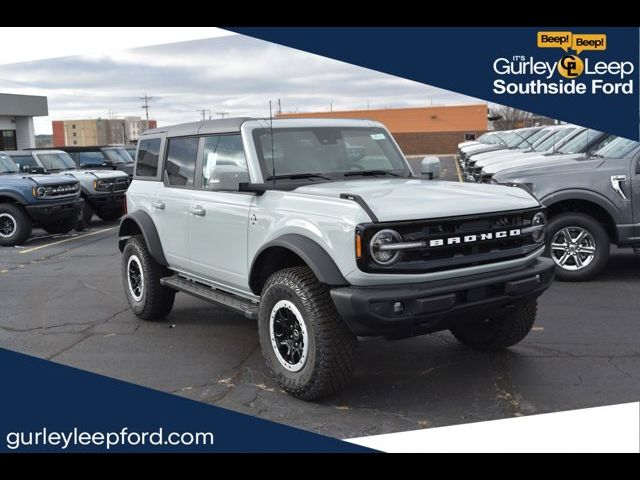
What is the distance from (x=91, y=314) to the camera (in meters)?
7.30

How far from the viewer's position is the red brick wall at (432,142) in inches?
2106

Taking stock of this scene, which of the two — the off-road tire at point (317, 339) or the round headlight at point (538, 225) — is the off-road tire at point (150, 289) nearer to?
the off-road tire at point (317, 339)

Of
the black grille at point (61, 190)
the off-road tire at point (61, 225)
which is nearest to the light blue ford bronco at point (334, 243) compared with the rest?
→ the black grille at point (61, 190)

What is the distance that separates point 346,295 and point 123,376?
2.12 metres

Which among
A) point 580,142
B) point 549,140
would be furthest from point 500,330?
point 549,140

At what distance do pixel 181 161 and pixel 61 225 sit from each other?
8486mm

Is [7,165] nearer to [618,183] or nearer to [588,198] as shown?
[588,198]

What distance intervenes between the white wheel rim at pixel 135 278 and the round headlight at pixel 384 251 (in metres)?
3.37

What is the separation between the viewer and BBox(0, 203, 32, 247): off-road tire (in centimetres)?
1298

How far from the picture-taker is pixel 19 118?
1774 inches

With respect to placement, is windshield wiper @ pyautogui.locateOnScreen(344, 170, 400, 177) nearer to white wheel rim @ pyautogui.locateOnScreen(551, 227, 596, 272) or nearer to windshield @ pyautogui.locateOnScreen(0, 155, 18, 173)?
white wheel rim @ pyautogui.locateOnScreen(551, 227, 596, 272)

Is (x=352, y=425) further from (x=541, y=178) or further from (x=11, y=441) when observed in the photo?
(x=541, y=178)

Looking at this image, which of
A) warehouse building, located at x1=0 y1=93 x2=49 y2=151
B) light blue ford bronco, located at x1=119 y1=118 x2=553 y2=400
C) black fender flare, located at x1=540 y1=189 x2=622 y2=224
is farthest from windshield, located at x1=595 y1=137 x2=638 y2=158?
warehouse building, located at x1=0 y1=93 x2=49 y2=151

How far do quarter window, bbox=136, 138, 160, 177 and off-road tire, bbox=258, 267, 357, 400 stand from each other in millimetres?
2766
